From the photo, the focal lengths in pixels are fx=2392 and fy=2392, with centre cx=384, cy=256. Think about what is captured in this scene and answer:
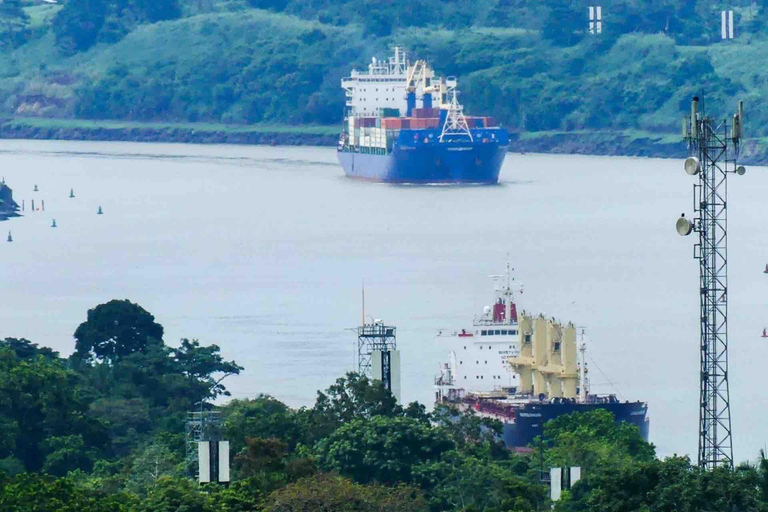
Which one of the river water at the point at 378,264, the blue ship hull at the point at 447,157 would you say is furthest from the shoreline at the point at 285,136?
the blue ship hull at the point at 447,157

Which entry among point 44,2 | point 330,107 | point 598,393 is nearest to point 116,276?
point 598,393

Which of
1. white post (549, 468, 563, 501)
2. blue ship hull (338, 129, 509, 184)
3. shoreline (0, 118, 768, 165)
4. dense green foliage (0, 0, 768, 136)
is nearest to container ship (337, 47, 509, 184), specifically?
blue ship hull (338, 129, 509, 184)

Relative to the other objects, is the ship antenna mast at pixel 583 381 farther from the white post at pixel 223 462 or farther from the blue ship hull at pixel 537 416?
the white post at pixel 223 462

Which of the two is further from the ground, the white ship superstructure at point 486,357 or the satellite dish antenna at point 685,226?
the satellite dish antenna at point 685,226

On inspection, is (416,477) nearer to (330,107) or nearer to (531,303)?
(531,303)

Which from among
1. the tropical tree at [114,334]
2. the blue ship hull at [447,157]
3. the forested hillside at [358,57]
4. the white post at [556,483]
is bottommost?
the white post at [556,483]
